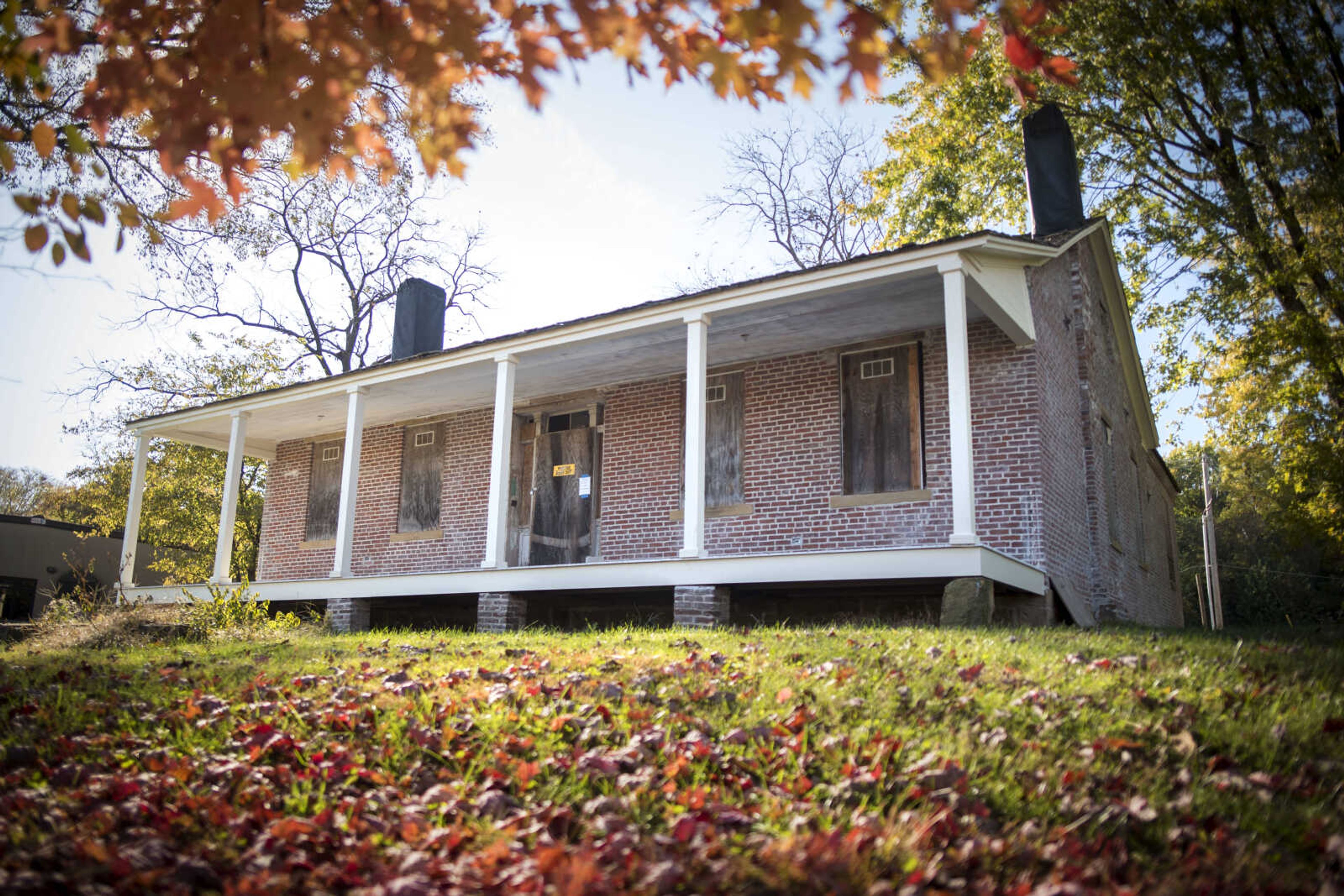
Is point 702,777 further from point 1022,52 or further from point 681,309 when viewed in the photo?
point 681,309

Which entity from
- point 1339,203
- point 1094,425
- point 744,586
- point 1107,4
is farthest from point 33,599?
point 1339,203

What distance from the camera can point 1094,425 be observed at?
12.8 metres

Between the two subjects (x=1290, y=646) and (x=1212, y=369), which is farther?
(x=1212, y=369)

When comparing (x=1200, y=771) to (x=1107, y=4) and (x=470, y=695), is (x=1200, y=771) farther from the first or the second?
(x=1107, y=4)

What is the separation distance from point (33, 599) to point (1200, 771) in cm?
2145

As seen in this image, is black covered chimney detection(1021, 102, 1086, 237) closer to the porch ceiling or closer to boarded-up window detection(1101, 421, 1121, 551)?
boarded-up window detection(1101, 421, 1121, 551)

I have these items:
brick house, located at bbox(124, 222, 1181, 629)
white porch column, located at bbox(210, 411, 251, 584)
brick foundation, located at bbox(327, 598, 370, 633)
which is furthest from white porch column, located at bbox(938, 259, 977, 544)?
white porch column, located at bbox(210, 411, 251, 584)

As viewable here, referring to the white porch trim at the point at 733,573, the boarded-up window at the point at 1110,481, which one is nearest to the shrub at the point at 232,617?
the white porch trim at the point at 733,573

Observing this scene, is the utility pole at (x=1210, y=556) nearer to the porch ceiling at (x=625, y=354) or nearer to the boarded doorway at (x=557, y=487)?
the boarded doorway at (x=557, y=487)

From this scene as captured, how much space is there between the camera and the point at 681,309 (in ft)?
34.1

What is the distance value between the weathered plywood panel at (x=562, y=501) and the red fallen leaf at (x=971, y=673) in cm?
884

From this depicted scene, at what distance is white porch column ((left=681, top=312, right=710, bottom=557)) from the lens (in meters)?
9.59

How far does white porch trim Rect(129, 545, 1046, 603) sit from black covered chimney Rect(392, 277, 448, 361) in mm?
5304

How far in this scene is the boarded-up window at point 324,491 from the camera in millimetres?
16609
